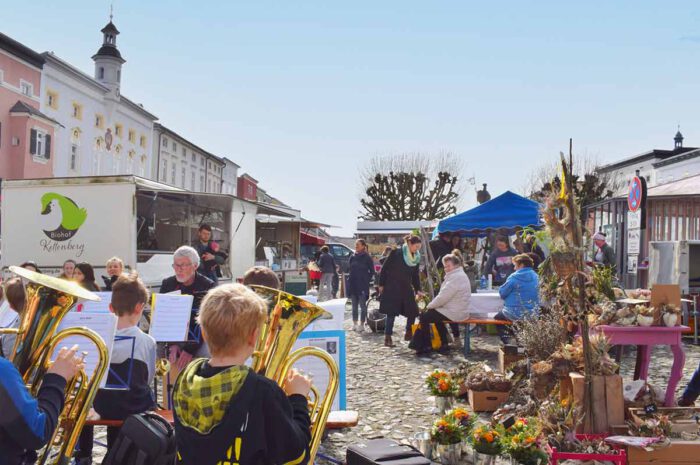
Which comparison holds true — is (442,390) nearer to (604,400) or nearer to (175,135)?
(604,400)

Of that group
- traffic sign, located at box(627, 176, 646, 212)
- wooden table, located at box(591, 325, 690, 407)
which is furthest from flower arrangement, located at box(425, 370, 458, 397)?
traffic sign, located at box(627, 176, 646, 212)

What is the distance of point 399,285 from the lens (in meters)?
10.7

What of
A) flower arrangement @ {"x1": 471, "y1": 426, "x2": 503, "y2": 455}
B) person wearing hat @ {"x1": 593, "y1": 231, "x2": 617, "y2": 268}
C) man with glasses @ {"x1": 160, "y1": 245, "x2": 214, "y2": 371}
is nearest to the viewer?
flower arrangement @ {"x1": 471, "y1": 426, "x2": 503, "y2": 455}

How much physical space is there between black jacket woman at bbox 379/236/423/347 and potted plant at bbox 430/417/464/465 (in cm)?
549

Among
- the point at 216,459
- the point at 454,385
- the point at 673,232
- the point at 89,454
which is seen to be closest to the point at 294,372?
the point at 216,459

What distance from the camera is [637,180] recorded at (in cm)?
1210

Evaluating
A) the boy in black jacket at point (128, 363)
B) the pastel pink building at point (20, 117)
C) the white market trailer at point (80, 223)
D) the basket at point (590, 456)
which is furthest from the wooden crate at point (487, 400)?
the pastel pink building at point (20, 117)

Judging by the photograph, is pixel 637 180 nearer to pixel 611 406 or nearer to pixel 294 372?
pixel 611 406

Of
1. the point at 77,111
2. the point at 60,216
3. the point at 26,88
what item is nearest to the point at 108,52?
the point at 77,111

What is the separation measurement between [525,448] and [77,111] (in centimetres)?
A: 4026

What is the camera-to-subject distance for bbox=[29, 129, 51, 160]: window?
3313 cm

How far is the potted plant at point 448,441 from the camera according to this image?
501 centimetres

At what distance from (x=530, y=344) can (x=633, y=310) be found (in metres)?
1.02

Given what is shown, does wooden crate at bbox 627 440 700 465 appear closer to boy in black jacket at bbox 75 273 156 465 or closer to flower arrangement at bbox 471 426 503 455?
flower arrangement at bbox 471 426 503 455
